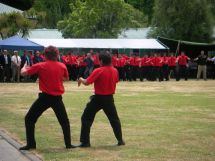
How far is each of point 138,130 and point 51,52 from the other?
140 inches

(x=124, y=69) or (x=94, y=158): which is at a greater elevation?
(x=94, y=158)

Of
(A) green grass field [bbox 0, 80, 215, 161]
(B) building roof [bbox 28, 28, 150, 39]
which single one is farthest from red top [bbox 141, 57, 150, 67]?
(B) building roof [bbox 28, 28, 150, 39]

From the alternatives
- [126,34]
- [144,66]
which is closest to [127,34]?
[126,34]

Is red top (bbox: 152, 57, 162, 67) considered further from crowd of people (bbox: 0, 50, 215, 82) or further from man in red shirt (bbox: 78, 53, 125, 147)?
man in red shirt (bbox: 78, 53, 125, 147)

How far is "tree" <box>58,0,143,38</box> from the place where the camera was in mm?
55250

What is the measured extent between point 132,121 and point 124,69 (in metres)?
21.7

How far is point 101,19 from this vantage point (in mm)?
56469

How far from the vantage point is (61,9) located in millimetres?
88625

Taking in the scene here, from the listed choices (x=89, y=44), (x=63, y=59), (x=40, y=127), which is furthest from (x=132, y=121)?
(x=89, y=44)

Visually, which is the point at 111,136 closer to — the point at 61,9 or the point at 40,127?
the point at 40,127

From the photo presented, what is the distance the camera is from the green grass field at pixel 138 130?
961 cm

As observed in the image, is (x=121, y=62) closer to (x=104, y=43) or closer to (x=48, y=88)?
(x=104, y=43)

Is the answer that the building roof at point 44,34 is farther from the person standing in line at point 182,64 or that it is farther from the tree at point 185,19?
the person standing in line at point 182,64

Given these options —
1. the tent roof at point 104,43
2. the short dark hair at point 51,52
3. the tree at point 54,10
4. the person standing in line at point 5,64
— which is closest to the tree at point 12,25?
the tent roof at point 104,43
